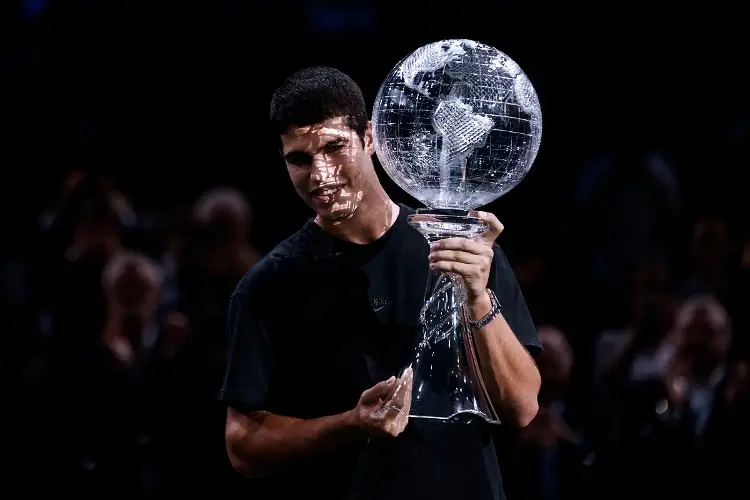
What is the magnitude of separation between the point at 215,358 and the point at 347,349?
1.57m

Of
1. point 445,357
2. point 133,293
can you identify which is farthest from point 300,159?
point 133,293

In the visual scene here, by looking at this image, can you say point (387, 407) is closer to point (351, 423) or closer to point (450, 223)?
point (351, 423)

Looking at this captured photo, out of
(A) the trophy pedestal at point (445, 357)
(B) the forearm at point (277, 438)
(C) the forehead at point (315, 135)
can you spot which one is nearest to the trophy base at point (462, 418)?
(A) the trophy pedestal at point (445, 357)

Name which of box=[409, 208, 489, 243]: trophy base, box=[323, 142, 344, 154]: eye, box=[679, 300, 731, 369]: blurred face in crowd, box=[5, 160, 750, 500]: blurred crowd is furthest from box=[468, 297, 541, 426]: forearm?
box=[679, 300, 731, 369]: blurred face in crowd

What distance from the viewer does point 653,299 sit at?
4.41 meters

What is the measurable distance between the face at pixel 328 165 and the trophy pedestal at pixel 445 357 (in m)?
0.17

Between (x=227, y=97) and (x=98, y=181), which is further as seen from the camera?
(x=227, y=97)

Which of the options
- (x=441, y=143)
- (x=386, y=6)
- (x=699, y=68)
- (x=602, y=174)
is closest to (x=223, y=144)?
(x=386, y=6)

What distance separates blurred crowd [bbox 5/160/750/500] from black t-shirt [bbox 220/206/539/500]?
1.42 m

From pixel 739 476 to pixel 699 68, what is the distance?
2552 millimetres

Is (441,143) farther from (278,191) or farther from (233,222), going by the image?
(278,191)

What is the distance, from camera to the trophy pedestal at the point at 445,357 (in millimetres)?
1974

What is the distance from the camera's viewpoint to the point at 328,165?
6.75 ft

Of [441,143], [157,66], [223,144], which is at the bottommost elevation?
[441,143]
